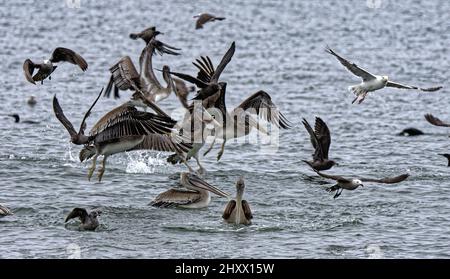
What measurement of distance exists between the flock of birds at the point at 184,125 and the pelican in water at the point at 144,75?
15mm

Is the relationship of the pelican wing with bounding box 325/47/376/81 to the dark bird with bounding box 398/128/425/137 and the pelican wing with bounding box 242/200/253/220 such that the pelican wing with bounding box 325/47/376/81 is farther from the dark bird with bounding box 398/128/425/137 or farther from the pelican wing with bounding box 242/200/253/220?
the dark bird with bounding box 398/128/425/137

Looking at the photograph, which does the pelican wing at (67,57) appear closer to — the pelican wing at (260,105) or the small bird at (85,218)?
the pelican wing at (260,105)

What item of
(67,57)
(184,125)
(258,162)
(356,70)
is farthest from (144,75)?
(356,70)

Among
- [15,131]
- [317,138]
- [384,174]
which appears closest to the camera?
[317,138]

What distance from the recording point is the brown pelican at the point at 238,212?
1362cm

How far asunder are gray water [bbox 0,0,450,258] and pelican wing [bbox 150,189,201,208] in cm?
12

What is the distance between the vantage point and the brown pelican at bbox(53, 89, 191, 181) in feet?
44.0

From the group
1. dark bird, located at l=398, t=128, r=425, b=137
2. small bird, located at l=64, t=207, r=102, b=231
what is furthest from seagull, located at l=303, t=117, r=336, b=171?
dark bird, located at l=398, t=128, r=425, b=137

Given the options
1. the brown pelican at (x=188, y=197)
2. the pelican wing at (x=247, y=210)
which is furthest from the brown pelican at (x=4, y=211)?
the pelican wing at (x=247, y=210)

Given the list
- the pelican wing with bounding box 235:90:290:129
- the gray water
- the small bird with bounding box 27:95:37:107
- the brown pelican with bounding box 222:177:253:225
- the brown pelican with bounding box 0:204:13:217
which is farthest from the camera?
the small bird with bounding box 27:95:37:107

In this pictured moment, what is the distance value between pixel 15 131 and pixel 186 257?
26.8 ft
